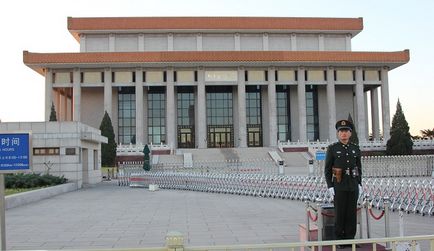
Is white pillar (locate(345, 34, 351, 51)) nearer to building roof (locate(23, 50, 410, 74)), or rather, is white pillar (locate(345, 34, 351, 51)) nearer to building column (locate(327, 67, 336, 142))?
building roof (locate(23, 50, 410, 74))

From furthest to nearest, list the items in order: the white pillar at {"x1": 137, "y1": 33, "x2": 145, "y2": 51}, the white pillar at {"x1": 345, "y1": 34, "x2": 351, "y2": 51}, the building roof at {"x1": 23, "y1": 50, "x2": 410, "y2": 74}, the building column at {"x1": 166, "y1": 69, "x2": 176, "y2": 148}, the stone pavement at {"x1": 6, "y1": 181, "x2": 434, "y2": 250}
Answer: the white pillar at {"x1": 345, "y1": 34, "x2": 351, "y2": 51}
the white pillar at {"x1": 137, "y1": 33, "x2": 145, "y2": 51}
the building column at {"x1": 166, "y1": 69, "x2": 176, "y2": 148}
the building roof at {"x1": 23, "y1": 50, "x2": 410, "y2": 74}
the stone pavement at {"x1": 6, "y1": 181, "x2": 434, "y2": 250}

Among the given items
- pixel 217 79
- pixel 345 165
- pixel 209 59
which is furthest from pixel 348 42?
pixel 345 165

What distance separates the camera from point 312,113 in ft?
209

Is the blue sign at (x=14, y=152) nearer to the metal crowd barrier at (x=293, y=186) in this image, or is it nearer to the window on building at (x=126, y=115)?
the metal crowd barrier at (x=293, y=186)

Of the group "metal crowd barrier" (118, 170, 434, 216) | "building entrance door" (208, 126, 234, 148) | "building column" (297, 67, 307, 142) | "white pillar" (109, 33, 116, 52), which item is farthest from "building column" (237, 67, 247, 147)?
"metal crowd barrier" (118, 170, 434, 216)

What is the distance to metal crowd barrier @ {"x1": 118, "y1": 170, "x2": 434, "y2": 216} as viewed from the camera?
13.1 metres

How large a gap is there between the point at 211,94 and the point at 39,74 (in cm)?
2152

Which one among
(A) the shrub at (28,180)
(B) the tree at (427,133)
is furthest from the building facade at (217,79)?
(A) the shrub at (28,180)

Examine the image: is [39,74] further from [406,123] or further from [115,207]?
[115,207]

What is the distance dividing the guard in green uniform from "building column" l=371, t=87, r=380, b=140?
179ft

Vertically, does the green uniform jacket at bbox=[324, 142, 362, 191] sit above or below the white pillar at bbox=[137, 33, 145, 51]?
below

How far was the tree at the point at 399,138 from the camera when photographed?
4822 cm

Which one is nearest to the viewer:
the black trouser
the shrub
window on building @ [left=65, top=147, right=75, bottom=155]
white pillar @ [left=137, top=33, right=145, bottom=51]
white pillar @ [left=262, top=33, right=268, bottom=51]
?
the black trouser

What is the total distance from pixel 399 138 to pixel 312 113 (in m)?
16.4
